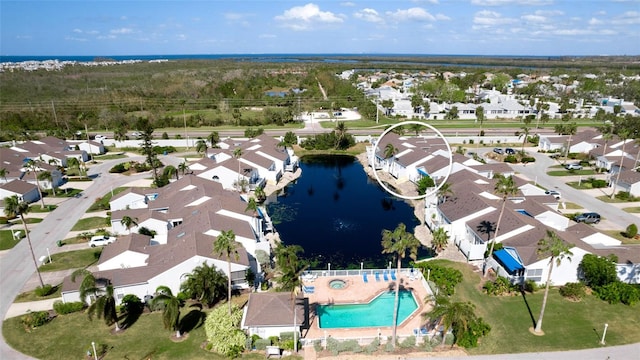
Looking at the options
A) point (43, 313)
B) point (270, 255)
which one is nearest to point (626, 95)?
point (270, 255)

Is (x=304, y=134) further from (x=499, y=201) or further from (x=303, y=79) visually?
(x=303, y=79)

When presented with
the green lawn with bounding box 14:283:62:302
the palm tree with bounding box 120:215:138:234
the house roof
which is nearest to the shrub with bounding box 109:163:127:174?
the palm tree with bounding box 120:215:138:234

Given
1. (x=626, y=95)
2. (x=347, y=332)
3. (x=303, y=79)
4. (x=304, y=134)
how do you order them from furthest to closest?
(x=303, y=79), (x=626, y=95), (x=304, y=134), (x=347, y=332)

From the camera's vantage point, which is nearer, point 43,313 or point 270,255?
point 43,313

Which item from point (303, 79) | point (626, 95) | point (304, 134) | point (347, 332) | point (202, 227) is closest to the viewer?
point (347, 332)

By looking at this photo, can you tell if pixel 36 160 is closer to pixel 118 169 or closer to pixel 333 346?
pixel 118 169

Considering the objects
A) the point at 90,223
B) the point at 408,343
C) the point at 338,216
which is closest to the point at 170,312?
the point at 408,343

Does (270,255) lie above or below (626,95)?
below
